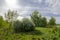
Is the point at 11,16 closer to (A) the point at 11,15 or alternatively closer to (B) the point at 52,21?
(A) the point at 11,15

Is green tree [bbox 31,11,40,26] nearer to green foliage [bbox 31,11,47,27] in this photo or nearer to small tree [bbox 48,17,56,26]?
green foliage [bbox 31,11,47,27]

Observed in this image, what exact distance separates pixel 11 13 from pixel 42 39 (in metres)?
0.65

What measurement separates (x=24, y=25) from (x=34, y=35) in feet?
0.73

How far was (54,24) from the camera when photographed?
1.90 metres

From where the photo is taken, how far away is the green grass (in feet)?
5.95

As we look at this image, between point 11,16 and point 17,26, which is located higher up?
point 11,16

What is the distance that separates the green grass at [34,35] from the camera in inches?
71.4

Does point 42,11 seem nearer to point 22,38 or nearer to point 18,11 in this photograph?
point 18,11

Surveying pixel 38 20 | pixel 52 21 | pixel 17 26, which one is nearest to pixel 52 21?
pixel 52 21

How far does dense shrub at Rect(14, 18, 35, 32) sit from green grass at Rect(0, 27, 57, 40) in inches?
2.5

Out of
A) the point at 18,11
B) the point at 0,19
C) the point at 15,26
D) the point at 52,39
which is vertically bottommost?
the point at 52,39

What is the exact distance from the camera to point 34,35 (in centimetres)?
185

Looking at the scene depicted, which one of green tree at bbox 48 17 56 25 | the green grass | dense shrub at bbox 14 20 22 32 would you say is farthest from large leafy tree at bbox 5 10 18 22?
green tree at bbox 48 17 56 25

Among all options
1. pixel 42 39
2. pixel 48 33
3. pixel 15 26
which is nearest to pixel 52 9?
pixel 48 33
